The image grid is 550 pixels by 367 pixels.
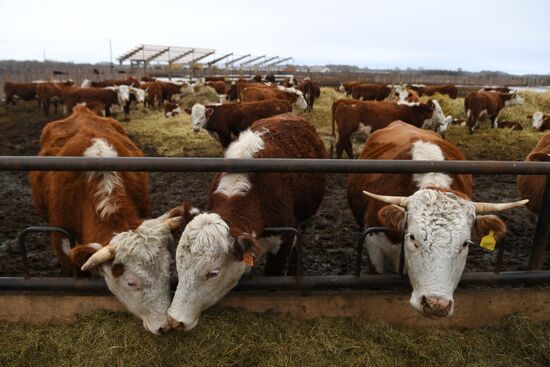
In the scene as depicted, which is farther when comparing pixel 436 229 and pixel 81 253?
pixel 81 253

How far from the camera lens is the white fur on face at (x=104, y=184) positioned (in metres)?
2.85

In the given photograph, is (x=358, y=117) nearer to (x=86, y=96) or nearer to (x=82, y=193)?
(x=82, y=193)

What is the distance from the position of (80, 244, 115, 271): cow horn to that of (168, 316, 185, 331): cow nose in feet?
1.77

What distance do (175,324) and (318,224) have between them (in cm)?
352

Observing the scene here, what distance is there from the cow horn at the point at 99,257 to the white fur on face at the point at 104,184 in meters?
0.47

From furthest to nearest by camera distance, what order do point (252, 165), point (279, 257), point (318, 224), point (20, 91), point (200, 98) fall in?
1. point (200, 98)
2. point (20, 91)
3. point (318, 224)
4. point (279, 257)
5. point (252, 165)

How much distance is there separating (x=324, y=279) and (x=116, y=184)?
5.83ft

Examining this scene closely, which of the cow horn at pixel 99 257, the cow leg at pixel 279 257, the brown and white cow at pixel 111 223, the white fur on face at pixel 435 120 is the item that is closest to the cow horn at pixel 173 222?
the brown and white cow at pixel 111 223

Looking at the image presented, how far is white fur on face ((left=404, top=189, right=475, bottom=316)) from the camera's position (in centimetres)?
234

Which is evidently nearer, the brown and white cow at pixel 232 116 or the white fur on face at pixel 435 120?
the brown and white cow at pixel 232 116

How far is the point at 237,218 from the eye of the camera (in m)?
2.78

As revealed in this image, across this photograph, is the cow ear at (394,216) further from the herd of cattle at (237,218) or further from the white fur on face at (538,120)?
the white fur on face at (538,120)

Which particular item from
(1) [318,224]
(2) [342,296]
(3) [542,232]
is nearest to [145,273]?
(2) [342,296]

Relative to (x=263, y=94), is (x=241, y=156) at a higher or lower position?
lower
